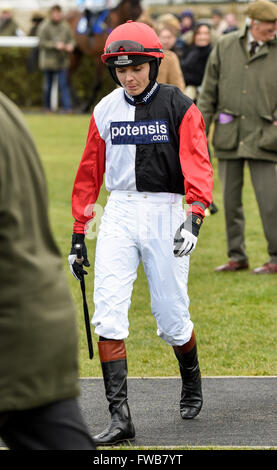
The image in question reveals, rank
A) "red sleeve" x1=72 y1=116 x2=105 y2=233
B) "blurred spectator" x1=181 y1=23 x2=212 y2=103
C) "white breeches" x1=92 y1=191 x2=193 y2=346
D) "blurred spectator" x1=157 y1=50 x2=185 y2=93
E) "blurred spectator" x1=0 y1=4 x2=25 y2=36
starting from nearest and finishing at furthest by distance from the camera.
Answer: "white breeches" x1=92 y1=191 x2=193 y2=346
"red sleeve" x1=72 y1=116 x2=105 y2=233
"blurred spectator" x1=157 y1=50 x2=185 y2=93
"blurred spectator" x1=181 y1=23 x2=212 y2=103
"blurred spectator" x1=0 y1=4 x2=25 y2=36

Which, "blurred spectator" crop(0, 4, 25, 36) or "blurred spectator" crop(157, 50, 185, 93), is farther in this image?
"blurred spectator" crop(0, 4, 25, 36)

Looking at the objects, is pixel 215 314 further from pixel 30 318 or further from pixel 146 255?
pixel 30 318

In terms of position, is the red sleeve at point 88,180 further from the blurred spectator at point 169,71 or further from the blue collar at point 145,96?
the blurred spectator at point 169,71

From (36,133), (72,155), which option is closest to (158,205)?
(72,155)

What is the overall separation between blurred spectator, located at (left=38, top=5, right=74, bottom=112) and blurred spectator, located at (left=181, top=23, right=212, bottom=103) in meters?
11.5

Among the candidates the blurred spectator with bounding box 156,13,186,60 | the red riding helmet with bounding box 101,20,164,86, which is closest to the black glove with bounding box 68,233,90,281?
the red riding helmet with bounding box 101,20,164,86

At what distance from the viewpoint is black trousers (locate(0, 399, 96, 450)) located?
288 cm

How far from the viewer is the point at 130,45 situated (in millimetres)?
5062

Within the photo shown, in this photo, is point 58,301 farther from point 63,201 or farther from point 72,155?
point 72,155

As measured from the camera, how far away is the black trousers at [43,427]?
113 inches

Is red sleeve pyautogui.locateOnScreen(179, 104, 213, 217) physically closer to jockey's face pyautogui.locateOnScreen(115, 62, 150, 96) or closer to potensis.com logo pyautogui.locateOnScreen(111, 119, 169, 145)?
potensis.com logo pyautogui.locateOnScreen(111, 119, 169, 145)

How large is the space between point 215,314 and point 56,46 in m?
17.9

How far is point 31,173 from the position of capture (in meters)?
2.88

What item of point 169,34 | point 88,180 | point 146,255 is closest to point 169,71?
point 169,34
